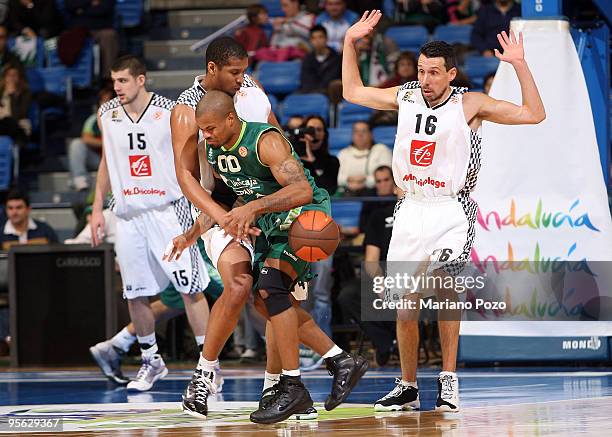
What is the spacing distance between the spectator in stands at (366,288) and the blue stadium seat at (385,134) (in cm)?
243

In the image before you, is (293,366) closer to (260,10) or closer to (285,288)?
(285,288)

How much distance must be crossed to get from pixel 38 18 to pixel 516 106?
11444 millimetres

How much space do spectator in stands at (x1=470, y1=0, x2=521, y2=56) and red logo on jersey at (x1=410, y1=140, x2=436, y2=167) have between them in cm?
739

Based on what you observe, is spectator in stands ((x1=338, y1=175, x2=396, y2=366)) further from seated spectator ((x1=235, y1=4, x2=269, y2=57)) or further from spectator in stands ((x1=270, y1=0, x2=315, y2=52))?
seated spectator ((x1=235, y1=4, x2=269, y2=57))

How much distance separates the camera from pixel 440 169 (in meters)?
7.16

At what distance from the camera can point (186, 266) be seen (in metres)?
9.06

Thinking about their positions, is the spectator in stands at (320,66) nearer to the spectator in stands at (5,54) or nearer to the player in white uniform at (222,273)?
the spectator in stands at (5,54)

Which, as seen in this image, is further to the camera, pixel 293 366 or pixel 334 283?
pixel 334 283

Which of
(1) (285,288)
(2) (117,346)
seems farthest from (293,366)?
(2) (117,346)

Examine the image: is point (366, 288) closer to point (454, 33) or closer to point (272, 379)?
point (272, 379)

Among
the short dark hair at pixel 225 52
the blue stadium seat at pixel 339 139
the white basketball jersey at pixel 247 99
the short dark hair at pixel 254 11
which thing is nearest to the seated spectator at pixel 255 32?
the short dark hair at pixel 254 11

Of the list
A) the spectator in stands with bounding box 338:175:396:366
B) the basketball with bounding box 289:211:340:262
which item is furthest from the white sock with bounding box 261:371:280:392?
the spectator in stands with bounding box 338:175:396:366

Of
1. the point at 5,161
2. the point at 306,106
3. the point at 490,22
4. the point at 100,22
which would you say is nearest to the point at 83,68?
the point at 100,22

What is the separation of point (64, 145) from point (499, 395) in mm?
Result: 9757
